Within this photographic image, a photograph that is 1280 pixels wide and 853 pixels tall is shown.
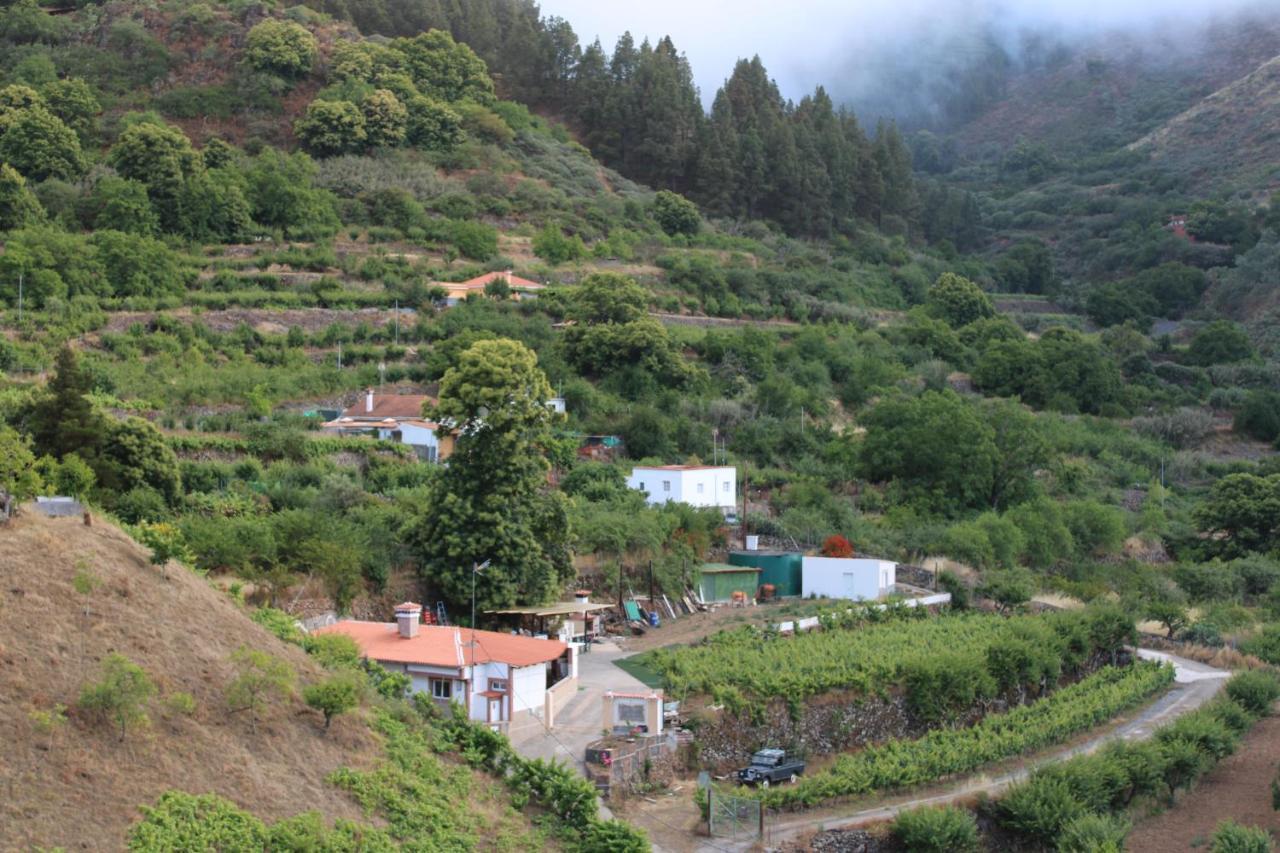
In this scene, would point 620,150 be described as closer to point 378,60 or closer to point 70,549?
point 378,60

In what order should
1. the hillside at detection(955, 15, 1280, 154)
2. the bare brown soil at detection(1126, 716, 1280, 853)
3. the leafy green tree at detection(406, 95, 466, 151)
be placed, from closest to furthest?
the bare brown soil at detection(1126, 716, 1280, 853) → the leafy green tree at detection(406, 95, 466, 151) → the hillside at detection(955, 15, 1280, 154)

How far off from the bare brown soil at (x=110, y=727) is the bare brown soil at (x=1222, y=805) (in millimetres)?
12696

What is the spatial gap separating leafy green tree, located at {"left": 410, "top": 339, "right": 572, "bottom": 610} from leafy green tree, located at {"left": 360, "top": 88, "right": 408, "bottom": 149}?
33.3 metres

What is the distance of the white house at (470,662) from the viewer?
24.3 meters

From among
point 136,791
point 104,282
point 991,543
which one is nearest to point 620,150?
point 104,282

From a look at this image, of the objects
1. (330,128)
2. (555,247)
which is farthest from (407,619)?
(330,128)

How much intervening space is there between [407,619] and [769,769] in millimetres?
6152

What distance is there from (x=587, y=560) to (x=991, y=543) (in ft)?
42.3

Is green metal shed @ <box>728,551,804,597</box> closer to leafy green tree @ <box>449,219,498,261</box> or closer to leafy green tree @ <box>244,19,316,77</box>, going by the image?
leafy green tree @ <box>449,219,498,261</box>

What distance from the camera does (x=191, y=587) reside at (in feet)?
72.4

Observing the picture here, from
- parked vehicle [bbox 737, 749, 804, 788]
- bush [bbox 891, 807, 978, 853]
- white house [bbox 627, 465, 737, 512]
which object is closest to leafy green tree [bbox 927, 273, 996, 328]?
white house [bbox 627, 465, 737, 512]

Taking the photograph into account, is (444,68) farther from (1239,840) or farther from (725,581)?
(1239,840)

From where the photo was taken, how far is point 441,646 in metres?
25.0

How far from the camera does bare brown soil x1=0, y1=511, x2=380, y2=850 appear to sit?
55.9ft
